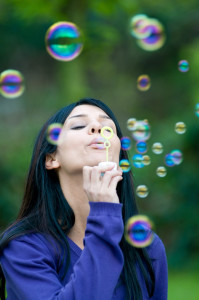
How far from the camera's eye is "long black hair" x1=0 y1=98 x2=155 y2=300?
1918 mm

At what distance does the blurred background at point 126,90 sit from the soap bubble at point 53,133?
4.86 meters

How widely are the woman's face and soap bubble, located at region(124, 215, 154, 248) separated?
0.95 feet

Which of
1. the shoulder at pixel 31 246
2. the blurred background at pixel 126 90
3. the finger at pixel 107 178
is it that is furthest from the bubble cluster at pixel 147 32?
the blurred background at pixel 126 90

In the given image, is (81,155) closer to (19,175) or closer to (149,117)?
(19,175)

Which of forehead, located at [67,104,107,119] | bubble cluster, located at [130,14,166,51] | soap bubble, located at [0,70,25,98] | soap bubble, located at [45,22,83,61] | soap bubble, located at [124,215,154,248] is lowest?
soap bubble, located at [124,215,154,248]

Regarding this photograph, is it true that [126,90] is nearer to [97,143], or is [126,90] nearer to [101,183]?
[97,143]

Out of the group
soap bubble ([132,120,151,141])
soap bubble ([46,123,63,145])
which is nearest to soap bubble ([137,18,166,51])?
soap bubble ([132,120,151,141])

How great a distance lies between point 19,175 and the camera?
9.07m

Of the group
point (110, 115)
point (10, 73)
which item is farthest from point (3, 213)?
point (110, 115)

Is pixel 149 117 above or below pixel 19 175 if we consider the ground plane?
above

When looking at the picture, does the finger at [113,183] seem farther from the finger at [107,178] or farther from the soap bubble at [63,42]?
the soap bubble at [63,42]

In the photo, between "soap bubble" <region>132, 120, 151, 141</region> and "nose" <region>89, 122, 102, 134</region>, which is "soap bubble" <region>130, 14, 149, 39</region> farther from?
"nose" <region>89, 122, 102, 134</region>

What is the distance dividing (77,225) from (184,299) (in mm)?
5337

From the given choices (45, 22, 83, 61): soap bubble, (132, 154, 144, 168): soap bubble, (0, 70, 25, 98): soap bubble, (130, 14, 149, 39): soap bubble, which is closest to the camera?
(132, 154, 144, 168): soap bubble
